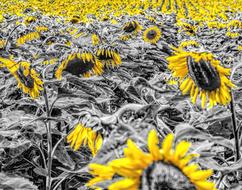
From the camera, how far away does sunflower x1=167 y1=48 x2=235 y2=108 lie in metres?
1.06

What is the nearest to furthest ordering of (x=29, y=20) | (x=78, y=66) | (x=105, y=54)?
1. (x=78, y=66)
2. (x=105, y=54)
3. (x=29, y=20)

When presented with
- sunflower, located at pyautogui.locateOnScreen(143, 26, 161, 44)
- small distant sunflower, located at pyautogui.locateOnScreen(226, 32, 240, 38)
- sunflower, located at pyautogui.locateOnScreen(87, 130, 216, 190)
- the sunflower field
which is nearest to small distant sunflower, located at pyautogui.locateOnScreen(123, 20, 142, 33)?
sunflower, located at pyautogui.locateOnScreen(143, 26, 161, 44)

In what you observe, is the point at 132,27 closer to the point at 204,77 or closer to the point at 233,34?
the point at 233,34


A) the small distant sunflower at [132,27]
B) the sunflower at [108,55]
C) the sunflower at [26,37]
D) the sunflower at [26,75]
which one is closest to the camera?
the sunflower at [26,75]

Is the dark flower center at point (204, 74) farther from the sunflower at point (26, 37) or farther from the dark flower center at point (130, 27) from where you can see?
the dark flower center at point (130, 27)

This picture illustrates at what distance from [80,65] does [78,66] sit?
0.01 m

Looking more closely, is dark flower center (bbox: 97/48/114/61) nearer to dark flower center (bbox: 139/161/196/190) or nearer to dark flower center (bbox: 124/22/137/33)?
dark flower center (bbox: 139/161/196/190)

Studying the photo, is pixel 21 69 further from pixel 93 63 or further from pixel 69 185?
pixel 69 185

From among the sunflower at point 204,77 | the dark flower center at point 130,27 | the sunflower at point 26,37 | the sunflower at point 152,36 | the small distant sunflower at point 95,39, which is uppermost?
the sunflower at point 204,77

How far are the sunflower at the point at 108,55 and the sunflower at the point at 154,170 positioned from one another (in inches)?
46.9

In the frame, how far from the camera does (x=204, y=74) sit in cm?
106

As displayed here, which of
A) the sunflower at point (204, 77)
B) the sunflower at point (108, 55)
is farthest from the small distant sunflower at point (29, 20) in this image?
the sunflower at point (204, 77)

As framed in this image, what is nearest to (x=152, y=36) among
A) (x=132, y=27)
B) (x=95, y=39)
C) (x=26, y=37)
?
(x=132, y=27)

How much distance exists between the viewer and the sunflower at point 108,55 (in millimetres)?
A: 1715
